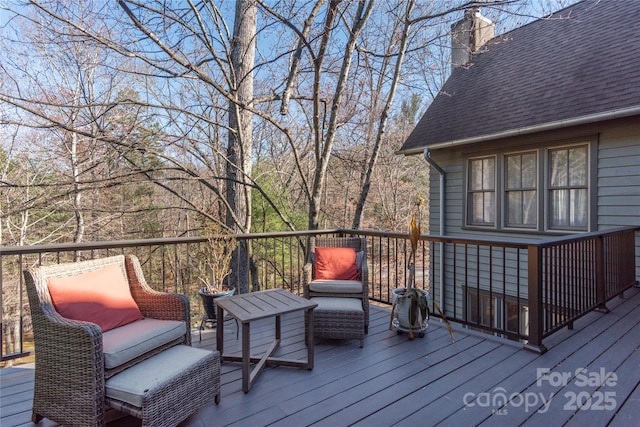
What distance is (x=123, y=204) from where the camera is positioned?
8.23 meters

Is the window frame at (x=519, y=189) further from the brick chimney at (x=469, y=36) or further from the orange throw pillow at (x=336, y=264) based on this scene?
the orange throw pillow at (x=336, y=264)

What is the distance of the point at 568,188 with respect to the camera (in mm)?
4895

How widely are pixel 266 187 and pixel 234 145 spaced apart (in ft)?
5.51

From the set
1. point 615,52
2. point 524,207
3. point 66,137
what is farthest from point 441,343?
point 66,137

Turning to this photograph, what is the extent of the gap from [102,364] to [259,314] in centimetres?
91

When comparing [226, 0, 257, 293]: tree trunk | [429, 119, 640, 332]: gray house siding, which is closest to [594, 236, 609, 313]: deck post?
[429, 119, 640, 332]: gray house siding

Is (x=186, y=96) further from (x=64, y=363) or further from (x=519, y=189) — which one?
(x=519, y=189)

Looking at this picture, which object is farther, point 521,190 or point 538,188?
point 521,190

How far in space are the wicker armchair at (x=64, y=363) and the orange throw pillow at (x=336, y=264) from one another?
70.7 inches

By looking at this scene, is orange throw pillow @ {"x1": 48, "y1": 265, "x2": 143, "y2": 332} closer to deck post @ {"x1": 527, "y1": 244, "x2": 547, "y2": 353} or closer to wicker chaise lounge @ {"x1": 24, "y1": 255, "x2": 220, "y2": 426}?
wicker chaise lounge @ {"x1": 24, "y1": 255, "x2": 220, "y2": 426}

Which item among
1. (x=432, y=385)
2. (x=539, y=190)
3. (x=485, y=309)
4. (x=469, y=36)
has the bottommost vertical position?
(x=485, y=309)

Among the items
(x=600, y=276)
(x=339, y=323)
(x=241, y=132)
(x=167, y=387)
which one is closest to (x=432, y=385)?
(x=339, y=323)

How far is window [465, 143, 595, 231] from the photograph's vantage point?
15.9 feet

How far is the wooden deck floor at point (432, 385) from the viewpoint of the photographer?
1.95 m
